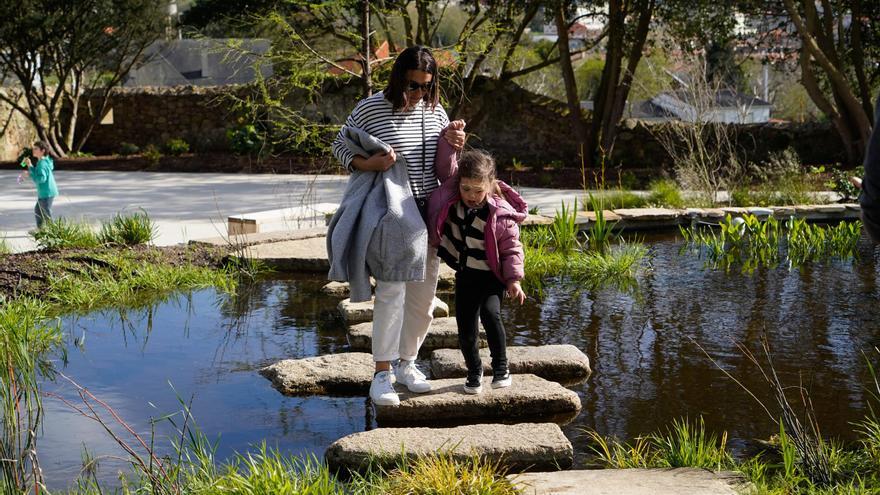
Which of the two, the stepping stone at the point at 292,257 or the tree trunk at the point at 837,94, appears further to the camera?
the tree trunk at the point at 837,94

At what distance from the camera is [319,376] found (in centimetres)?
431

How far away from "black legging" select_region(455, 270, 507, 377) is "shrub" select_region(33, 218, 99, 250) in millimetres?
4194

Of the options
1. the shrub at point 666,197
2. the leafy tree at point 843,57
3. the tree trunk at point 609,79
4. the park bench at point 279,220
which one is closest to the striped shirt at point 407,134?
the park bench at point 279,220

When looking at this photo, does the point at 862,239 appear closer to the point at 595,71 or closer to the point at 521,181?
the point at 521,181

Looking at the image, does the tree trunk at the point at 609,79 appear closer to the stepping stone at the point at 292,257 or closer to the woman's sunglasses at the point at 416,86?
the stepping stone at the point at 292,257

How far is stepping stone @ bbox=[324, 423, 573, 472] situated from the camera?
3.31 m

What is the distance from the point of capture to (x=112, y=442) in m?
3.60

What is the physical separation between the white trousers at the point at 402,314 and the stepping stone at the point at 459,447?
1.62 feet

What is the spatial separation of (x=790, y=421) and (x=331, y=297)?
11.8 ft

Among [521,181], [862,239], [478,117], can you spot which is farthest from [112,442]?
[478,117]

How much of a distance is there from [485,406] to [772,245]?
3833mm

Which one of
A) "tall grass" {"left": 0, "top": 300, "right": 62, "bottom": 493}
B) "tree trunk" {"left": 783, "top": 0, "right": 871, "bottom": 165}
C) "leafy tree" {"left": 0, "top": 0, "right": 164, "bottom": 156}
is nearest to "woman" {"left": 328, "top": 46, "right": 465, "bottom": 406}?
"tall grass" {"left": 0, "top": 300, "right": 62, "bottom": 493}

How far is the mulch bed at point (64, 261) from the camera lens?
19.8 feet

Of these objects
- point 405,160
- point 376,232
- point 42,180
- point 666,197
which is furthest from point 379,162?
point 666,197
